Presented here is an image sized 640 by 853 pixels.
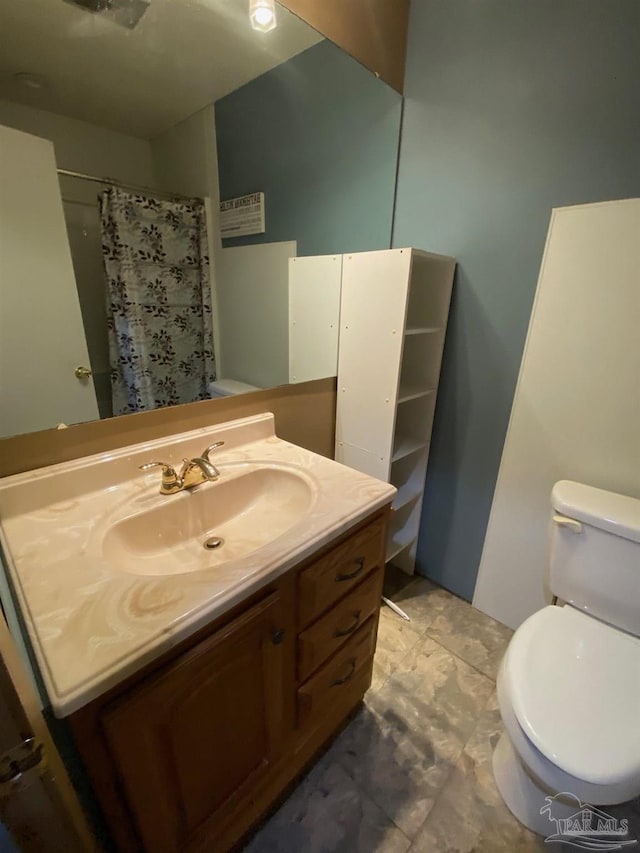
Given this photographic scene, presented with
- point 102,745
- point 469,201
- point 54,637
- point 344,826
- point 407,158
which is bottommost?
point 344,826

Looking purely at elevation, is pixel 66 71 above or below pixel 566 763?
above

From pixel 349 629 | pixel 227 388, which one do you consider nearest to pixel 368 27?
pixel 227 388

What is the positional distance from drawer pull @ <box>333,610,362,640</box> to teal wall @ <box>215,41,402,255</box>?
115cm

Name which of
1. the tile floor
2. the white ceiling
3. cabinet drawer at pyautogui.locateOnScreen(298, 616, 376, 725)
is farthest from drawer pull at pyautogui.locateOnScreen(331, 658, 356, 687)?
the white ceiling

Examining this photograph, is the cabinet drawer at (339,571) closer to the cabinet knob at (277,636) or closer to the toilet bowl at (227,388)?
the cabinet knob at (277,636)

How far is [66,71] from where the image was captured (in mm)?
761

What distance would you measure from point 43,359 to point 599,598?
1.66 m

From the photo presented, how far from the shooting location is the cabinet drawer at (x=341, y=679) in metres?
0.96

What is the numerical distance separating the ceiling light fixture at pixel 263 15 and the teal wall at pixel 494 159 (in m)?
0.54

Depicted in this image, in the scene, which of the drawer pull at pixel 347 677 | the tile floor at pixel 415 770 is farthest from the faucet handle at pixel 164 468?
the tile floor at pixel 415 770

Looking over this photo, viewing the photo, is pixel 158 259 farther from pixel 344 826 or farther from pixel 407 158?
pixel 344 826

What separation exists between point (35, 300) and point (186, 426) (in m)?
0.47

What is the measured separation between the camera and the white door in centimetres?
74

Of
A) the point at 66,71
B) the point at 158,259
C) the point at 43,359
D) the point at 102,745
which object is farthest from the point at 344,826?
the point at 66,71
